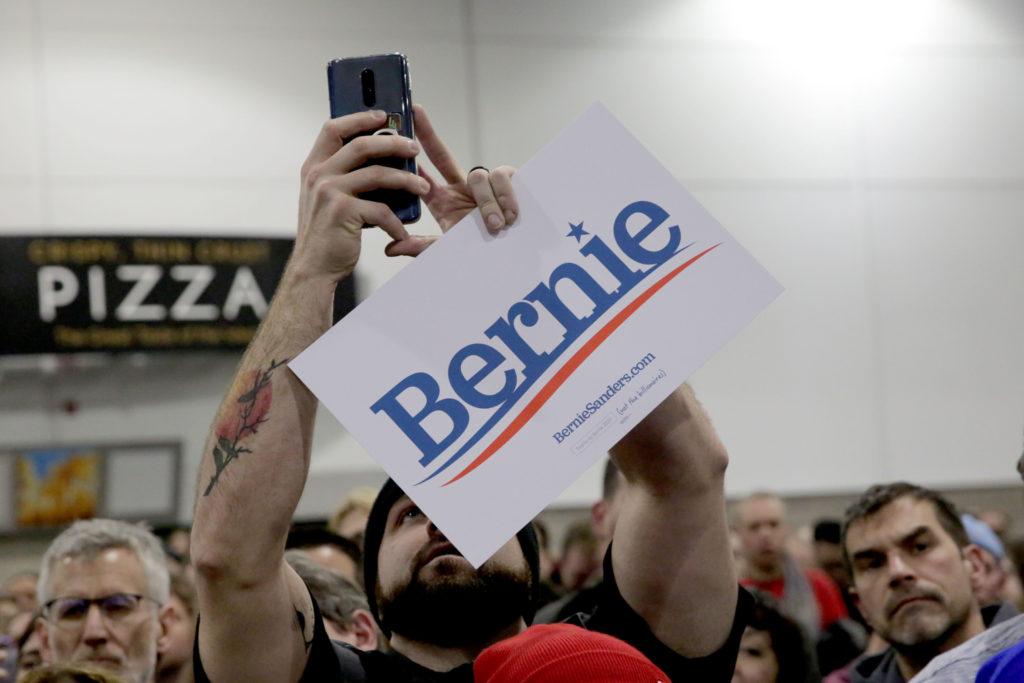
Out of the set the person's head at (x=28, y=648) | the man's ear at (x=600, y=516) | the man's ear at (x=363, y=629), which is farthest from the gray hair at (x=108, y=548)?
the man's ear at (x=600, y=516)

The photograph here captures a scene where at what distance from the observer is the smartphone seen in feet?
6.08

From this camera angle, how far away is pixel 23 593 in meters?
5.60

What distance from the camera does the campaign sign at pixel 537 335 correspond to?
178 cm

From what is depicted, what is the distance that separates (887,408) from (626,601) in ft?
25.1

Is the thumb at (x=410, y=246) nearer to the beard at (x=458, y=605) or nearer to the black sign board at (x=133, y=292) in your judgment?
the beard at (x=458, y=605)

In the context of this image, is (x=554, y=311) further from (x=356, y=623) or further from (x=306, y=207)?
(x=356, y=623)

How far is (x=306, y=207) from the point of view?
1903mm

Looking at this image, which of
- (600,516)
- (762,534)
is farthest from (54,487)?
(600,516)

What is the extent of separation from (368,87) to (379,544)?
2.76ft

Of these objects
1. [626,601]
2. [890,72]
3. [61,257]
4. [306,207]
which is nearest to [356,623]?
[626,601]

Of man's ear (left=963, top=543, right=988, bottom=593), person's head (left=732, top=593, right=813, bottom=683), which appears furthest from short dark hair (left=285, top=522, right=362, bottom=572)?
man's ear (left=963, top=543, right=988, bottom=593)

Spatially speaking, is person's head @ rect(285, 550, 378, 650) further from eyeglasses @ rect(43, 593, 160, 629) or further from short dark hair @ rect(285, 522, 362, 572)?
short dark hair @ rect(285, 522, 362, 572)

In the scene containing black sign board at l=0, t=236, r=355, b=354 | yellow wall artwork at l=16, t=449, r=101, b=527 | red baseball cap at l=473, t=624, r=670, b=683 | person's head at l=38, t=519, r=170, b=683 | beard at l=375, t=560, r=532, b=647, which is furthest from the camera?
yellow wall artwork at l=16, t=449, r=101, b=527

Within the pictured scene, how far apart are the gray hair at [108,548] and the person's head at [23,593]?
2093 millimetres
